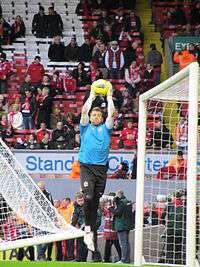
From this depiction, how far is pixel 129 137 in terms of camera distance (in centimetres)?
2106

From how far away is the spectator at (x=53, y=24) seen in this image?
26.6 meters

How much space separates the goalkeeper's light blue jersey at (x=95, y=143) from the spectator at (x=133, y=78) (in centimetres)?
1243

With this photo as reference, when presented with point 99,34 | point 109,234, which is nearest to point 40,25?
point 99,34

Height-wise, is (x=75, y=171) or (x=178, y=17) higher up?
(x=178, y=17)

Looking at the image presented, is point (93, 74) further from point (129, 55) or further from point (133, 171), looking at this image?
point (133, 171)

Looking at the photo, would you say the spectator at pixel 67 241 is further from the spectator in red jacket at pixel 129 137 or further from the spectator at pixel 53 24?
the spectator at pixel 53 24

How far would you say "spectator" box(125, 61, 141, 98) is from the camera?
23.7 m

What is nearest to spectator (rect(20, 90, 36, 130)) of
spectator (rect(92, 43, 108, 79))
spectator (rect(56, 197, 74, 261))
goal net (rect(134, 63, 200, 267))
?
spectator (rect(92, 43, 108, 79))

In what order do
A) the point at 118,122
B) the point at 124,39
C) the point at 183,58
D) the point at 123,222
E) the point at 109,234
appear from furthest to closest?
the point at 124,39
the point at 183,58
the point at 118,122
the point at 109,234
the point at 123,222

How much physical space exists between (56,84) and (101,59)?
1.40 meters

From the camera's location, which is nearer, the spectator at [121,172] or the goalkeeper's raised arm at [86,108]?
the goalkeeper's raised arm at [86,108]

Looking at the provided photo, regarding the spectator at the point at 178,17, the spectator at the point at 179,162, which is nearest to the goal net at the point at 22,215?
the spectator at the point at 179,162

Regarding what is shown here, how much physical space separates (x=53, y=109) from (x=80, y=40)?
4.75 m

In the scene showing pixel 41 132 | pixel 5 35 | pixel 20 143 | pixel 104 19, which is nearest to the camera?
pixel 20 143
